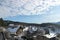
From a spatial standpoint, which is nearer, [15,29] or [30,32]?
[30,32]

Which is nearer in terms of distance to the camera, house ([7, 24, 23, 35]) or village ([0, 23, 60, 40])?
village ([0, 23, 60, 40])

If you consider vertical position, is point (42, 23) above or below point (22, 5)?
below

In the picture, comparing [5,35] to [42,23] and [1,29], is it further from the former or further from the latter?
[42,23]

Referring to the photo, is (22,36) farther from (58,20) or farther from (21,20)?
(58,20)

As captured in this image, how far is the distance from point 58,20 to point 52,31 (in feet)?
0.84

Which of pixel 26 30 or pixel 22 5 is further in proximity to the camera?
pixel 26 30

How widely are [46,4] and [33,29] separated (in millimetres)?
617

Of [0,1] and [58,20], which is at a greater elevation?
[0,1]

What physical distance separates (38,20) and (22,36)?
0.51 metres

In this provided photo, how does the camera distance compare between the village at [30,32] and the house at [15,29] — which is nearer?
the village at [30,32]

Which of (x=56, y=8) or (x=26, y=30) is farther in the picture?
(x=26, y=30)

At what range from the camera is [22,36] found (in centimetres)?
593

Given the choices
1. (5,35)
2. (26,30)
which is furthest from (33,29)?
(5,35)

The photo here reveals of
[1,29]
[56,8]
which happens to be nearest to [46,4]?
[56,8]
